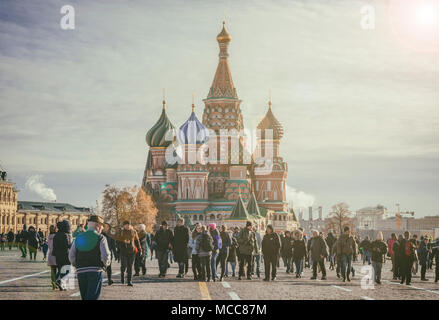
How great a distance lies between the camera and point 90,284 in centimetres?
1253

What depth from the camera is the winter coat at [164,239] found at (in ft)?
80.3

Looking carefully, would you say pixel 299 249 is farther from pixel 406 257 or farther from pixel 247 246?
pixel 406 257

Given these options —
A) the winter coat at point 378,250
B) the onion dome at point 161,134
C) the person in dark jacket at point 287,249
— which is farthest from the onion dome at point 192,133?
the winter coat at point 378,250

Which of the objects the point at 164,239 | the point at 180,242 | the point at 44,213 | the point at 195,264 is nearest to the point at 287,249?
the point at 195,264

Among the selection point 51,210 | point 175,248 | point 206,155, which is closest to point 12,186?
point 51,210

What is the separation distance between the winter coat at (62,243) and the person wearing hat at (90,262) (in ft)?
19.7

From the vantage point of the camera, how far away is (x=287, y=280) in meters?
24.7

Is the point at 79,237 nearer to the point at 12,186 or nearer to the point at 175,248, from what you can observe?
the point at 175,248

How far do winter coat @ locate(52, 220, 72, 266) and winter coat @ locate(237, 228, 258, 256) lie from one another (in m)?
7.80

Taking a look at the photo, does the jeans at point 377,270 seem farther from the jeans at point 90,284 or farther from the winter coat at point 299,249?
the jeans at point 90,284

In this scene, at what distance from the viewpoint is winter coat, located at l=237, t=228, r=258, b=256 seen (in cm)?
2500

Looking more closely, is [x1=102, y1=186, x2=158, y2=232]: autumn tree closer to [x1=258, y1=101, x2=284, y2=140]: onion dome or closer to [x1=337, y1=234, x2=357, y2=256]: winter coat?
[x1=258, y1=101, x2=284, y2=140]: onion dome

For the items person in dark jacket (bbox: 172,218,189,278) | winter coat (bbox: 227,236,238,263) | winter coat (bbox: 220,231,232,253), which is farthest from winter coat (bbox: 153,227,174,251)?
winter coat (bbox: 227,236,238,263)
